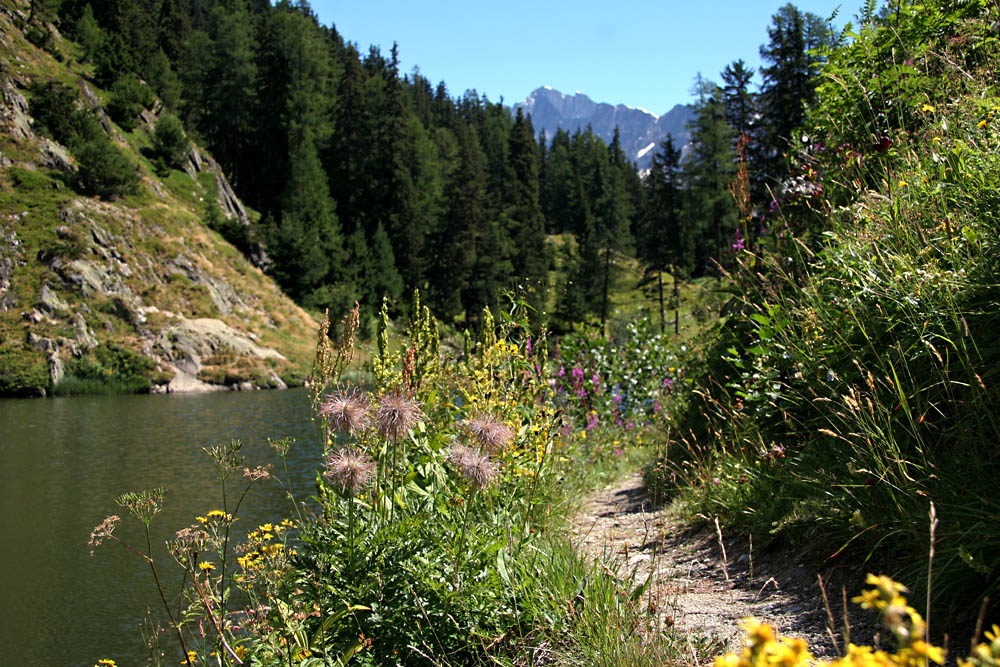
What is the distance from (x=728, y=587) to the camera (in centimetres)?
279

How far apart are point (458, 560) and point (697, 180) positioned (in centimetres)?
4666

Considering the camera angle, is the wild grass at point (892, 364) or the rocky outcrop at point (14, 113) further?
the rocky outcrop at point (14, 113)

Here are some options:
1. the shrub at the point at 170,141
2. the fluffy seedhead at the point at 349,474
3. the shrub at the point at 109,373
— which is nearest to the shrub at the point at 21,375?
the shrub at the point at 109,373

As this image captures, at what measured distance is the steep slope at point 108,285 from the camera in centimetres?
2366

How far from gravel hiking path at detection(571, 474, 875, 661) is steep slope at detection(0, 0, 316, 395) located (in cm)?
2411

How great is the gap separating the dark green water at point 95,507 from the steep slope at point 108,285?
26.5 ft

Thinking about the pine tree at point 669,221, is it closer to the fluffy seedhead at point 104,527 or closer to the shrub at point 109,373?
the shrub at point 109,373

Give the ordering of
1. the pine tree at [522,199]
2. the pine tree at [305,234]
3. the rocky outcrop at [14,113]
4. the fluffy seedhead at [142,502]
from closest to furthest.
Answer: the fluffy seedhead at [142,502] → the rocky outcrop at [14,113] → the pine tree at [305,234] → the pine tree at [522,199]

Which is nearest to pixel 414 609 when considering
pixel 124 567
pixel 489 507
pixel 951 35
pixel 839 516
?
pixel 489 507

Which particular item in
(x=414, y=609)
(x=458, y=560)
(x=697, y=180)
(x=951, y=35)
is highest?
(x=697, y=180)

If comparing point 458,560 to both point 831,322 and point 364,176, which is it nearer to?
point 831,322

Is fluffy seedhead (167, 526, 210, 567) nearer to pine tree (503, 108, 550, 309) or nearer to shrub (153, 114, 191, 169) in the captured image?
pine tree (503, 108, 550, 309)

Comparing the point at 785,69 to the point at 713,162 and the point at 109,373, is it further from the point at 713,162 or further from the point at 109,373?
the point at 109,373

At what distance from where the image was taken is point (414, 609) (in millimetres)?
2340
